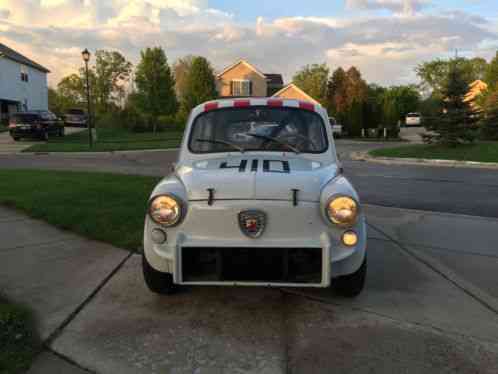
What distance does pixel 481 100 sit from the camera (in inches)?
1462

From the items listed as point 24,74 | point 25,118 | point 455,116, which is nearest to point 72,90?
point 24,74

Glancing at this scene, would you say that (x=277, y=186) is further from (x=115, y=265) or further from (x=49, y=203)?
(x=49, y=203)

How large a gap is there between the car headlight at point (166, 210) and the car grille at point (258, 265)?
0.85 feet

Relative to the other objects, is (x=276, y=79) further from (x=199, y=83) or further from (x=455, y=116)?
(x=455, y=116)

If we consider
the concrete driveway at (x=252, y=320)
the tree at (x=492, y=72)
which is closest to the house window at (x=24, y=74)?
the tree at (x=492, y=72)

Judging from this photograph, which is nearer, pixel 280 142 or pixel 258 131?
pixel 280 142

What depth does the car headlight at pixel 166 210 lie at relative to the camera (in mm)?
3490

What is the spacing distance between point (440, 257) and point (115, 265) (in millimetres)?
3719

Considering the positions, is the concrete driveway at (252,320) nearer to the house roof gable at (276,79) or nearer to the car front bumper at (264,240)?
the car front bumper at (264,240)

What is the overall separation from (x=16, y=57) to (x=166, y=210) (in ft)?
158

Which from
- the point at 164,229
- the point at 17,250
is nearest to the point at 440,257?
the point at 164,229

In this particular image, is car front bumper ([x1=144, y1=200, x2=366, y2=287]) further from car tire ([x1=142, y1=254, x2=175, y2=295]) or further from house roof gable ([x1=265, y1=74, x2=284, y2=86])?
house roof gable ([x1=265, y1=74, x2=284, y2=86])

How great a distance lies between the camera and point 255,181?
353cm

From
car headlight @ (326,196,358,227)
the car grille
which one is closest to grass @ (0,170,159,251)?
the car grille
